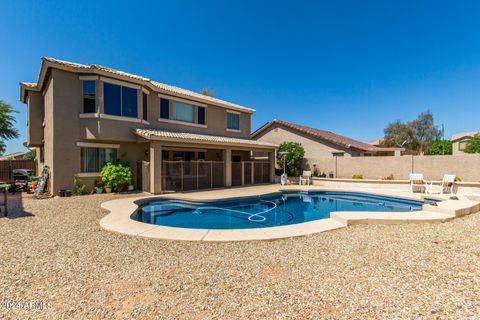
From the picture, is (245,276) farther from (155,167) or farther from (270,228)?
(155,167)

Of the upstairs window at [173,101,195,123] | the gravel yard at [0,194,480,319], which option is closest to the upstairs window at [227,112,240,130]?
the upstairs window at [173,101,195,123]

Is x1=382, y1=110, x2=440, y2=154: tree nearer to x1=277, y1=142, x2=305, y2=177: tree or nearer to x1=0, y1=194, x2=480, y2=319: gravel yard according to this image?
x1=277, y1=142, x2=305, y2=177: tree

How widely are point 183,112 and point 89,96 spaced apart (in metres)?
6.72

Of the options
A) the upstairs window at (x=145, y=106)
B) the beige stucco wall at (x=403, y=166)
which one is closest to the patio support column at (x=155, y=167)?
the upstairs window at (x=145, y=106)

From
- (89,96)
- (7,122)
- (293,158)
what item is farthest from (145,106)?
(7,122)

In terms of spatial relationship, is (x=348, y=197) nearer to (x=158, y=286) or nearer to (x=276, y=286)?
(x=276, y=286)

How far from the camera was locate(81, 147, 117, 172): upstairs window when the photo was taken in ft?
45.3

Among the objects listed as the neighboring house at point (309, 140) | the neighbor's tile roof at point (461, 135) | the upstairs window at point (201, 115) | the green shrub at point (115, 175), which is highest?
the neighbor's tile roof at point (461, 135)

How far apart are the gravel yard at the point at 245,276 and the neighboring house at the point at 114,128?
7.73m

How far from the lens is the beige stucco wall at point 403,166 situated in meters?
16.7

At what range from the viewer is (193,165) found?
15.8 meters

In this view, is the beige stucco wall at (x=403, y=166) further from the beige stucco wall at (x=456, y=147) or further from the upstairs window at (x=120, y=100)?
the beige stucco wall at (x=456, y=147)

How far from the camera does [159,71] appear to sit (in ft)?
82.5

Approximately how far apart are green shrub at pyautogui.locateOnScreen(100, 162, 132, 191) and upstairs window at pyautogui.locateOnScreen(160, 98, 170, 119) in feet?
16.8
